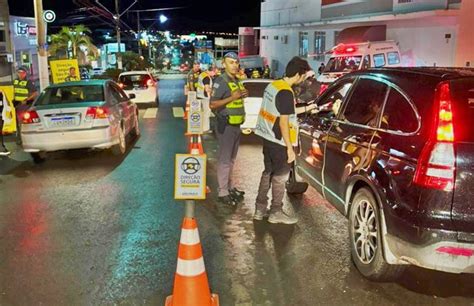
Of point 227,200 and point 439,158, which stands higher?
point 439,158

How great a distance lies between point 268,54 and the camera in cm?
4494

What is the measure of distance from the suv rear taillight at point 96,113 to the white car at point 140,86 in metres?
11.7

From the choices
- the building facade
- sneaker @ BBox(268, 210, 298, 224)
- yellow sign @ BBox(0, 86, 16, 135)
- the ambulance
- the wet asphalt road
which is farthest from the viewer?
the ambulance

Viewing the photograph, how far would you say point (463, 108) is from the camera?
13.6ft

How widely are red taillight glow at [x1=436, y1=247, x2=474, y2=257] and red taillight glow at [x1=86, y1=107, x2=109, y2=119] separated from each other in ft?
23.6

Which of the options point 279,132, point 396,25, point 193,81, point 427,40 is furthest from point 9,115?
point 396,25

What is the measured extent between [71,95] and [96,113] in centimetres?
102

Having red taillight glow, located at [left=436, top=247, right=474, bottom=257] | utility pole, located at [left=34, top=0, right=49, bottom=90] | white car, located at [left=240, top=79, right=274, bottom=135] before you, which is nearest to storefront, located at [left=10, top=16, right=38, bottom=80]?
utility pole, located at [left=34, top=0, right=49, bottom=90]

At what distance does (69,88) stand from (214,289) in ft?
23.6

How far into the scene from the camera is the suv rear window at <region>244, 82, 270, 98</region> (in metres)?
13.3

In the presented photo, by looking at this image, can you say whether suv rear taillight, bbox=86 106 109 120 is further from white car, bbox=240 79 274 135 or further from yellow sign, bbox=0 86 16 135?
white car, bbox=240 79 274 135


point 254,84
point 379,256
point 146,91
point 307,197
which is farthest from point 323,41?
point 379,256

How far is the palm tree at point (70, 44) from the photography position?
137 ft

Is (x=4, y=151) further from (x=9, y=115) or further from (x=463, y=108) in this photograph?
(x=463, y=108)
